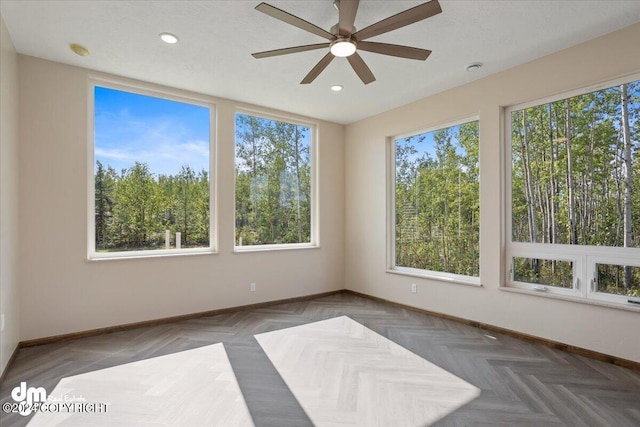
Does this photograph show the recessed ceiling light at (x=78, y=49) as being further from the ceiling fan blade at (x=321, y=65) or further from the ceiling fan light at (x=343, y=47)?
the ceiling fan light at (x=343, y=47)

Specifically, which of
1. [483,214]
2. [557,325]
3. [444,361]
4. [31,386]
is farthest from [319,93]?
[31,386]

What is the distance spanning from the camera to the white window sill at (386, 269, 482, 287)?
4.09 meters

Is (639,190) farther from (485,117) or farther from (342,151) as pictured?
(342,151)

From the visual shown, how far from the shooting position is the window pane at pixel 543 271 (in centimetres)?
339

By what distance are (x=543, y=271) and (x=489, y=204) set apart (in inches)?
34.7

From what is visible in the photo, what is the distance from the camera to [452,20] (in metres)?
2.80

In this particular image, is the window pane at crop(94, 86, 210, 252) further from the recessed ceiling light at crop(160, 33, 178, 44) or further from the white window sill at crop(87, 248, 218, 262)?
the recessed ceiling light at crop(160, 33, 178, 44)

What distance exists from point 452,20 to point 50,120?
12.9 feet

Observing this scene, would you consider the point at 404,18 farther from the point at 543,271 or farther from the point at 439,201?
the point at 543,271

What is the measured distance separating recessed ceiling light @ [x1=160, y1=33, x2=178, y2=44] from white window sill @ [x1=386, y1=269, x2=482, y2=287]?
3910mm

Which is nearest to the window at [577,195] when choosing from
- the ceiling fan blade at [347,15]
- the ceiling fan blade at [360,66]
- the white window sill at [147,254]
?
the ceiling fan blade at [360,66]

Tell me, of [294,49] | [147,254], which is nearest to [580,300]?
[294,49]

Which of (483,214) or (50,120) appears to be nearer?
(50,120)

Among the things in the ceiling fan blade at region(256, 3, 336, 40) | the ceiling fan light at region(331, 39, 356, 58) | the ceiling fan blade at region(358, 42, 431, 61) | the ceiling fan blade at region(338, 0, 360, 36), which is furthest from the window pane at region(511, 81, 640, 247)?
the ceiling fan blade at region(256, 3, 336, 40)
